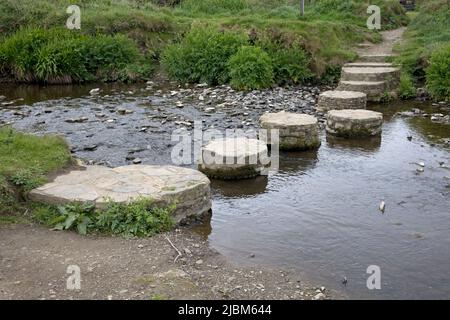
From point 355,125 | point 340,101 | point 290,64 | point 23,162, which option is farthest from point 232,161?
point 290,64

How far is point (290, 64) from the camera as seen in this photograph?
60.0 feet

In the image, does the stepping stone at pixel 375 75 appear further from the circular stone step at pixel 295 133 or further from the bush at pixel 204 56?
the circular stone step at pixel 295 133

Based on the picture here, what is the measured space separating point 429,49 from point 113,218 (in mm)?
13750

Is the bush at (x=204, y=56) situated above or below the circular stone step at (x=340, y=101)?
above

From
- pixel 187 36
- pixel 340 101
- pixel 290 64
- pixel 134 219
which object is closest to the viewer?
pixel 134 219

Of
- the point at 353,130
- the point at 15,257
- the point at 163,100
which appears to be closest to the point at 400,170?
the point at 353,130

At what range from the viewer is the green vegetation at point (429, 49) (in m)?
16.1

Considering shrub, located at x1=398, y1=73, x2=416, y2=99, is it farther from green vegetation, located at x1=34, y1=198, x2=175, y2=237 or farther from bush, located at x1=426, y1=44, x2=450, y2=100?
green vegetation, located at x1=34, y1=198, x2=175, y2=237

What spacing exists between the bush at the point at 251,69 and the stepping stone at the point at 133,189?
8.72 m

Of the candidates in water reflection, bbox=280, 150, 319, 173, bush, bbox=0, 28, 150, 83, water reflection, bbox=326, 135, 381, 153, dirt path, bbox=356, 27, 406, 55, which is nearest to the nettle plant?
water reflection, bbox=280, 150, 319, 173

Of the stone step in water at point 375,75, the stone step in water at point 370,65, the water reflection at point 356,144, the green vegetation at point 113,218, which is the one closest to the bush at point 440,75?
the stone step in water at point 375,75

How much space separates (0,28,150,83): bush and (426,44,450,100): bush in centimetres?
954

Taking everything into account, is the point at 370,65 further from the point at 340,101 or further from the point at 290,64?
the point at 340,101
